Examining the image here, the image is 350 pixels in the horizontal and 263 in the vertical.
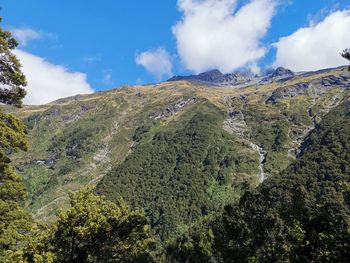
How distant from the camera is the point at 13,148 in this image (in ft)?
87.2

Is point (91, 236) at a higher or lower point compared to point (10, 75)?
lower

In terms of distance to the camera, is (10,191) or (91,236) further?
(10,191)

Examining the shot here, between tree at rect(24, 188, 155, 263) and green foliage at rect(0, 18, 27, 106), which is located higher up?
green foliage at rect(0, 18, 27, 106)

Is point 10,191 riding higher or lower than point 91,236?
higher

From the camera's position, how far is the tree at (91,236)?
1133 inches

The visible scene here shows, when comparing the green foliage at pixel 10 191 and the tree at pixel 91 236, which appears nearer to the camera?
the green foliage at pixel 10 191

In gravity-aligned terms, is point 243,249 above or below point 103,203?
below

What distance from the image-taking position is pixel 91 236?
2958cm

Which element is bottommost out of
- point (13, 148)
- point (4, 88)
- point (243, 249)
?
point (243, 249)

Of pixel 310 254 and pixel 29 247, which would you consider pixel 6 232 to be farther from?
pixel 310 254

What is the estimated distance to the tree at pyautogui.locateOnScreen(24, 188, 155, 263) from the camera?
28.8 m

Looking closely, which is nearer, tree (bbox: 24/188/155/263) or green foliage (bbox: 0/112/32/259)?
green foliage (bbox: 0/112/32/259)

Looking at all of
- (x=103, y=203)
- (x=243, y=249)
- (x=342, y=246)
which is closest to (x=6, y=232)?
(x=103, y=203)

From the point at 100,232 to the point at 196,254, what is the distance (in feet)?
191
